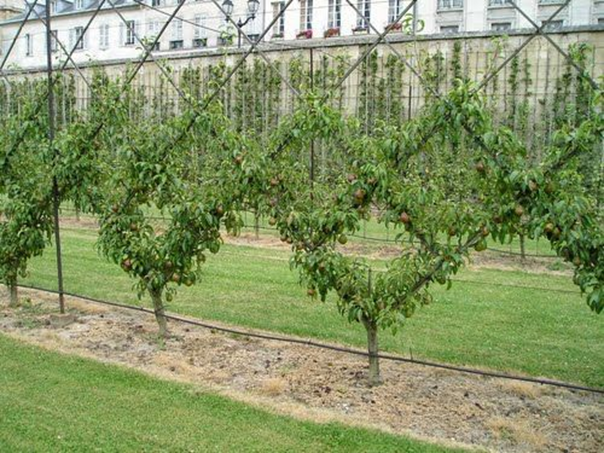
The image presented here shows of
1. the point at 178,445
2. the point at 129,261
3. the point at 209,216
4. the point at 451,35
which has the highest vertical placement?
the point at 451,35

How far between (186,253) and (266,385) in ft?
4.28

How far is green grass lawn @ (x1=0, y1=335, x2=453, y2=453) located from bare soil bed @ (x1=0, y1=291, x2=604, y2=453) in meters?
0.17

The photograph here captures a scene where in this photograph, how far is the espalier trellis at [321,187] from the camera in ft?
12.5

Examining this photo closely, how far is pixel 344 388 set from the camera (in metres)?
4.34

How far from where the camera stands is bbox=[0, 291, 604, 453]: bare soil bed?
12.2 ft

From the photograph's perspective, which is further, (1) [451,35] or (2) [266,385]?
(1) [451,35]

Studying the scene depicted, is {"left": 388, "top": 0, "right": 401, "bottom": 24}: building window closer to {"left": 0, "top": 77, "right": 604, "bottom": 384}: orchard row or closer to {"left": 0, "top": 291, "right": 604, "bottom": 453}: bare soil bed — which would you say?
{"left": 0, "top": 77, "right": 604, "bottom": 384}: orchard row

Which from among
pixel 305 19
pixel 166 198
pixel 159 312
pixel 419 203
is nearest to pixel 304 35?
pixel 305 19

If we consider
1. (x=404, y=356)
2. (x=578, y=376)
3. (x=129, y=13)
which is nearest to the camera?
(x=578, y=376)

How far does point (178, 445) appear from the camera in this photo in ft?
11.5

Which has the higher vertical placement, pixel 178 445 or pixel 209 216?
pixel 209 216

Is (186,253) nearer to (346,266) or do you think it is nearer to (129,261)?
(129,261)

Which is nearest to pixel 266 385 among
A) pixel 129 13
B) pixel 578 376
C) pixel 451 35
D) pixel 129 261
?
pixel 129 261

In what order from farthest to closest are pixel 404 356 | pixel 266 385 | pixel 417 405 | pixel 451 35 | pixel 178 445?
pixel 451 35, pixel 404 356, pixel 266 385, pixel 417 405, pixel 178 445
